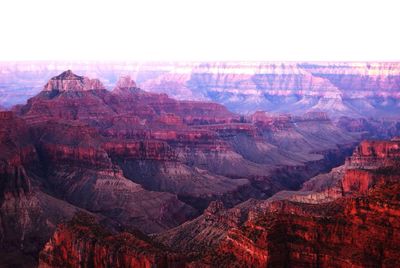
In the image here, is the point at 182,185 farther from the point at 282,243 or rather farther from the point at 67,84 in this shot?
the point at 282,243

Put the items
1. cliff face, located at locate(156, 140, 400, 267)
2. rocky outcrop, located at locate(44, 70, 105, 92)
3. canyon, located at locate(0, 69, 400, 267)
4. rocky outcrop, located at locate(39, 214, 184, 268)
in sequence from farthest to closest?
rocky outcrop, located at locate(44, 70, 105, 92), rocky outcrop, located at locate(39, 214, 184, 268), canyon, located at locate(0, 69, 400, 267), cliff face, located at locate(156, 140, 400, 267)

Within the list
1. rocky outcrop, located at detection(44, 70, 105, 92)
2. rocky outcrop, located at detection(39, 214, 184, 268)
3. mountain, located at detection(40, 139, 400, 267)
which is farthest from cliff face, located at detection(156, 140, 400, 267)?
rocky outcrop, located at detection(44, 70, 105, 92)

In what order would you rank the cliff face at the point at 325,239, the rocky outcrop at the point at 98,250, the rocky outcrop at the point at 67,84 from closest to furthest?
the cliff face at the point at 325,239
the rocky outcrop at the point at 98,250
the rocky outcrop at the point at 67,84

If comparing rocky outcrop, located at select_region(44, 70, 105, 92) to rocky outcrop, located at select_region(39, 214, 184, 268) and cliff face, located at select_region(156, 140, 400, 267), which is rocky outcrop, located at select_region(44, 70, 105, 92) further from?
cliff face, located at select_region(156, 140, 400, 267)

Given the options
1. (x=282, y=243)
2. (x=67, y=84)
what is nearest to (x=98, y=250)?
(x=282, y=243)

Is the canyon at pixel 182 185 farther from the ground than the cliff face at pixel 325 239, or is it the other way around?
the cliff face at pixel 325 239

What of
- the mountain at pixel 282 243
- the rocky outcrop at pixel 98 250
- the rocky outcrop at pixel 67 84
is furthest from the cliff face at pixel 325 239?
the rocky outcrop at pixel 67 84

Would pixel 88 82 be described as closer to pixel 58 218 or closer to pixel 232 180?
pixel 232 180

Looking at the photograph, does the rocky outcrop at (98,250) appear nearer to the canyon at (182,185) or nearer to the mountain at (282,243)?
the mountain at (282,243)
